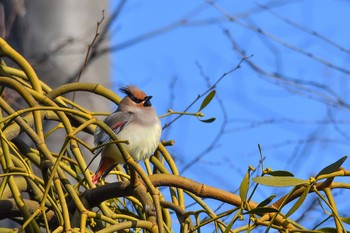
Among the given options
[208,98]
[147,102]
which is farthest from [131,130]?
[208,98]

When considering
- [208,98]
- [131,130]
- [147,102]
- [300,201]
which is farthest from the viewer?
[147,102]

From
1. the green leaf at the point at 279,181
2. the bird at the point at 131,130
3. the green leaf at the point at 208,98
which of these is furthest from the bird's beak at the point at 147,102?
the green leaf at the point at 279,181

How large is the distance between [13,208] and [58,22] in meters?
1.67


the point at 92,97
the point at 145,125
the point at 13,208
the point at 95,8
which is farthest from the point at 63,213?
the point at 95,8

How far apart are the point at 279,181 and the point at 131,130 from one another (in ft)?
3.30

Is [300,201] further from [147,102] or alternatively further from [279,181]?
[147,102]

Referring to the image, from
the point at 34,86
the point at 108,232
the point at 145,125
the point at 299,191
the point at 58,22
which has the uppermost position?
the point at 58,22

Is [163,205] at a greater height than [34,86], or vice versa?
[34,86]

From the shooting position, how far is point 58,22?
3.01m

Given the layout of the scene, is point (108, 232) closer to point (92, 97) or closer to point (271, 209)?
point (271, 209)

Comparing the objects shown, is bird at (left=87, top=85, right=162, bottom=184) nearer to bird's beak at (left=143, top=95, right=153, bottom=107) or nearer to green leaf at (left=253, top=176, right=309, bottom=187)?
bird's beak at (left=143, top=95, right=153, bottom=107)

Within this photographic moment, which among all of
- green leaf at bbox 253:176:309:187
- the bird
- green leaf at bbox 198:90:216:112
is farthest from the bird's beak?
green leaf at bbox 253:176:309:187

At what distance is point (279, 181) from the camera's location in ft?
3.93

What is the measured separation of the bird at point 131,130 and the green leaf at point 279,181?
0.57 metres
